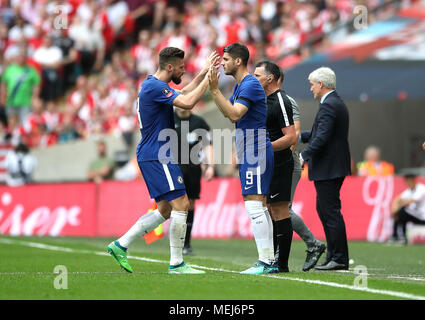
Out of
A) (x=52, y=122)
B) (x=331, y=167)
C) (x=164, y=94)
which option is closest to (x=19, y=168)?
(x=52, y=122)

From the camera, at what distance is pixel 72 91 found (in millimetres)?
26672

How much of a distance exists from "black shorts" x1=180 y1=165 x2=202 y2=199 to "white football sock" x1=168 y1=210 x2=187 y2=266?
4242 mm

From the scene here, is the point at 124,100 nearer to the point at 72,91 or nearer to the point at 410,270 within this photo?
the point at 72,91

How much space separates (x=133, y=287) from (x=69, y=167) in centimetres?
1684

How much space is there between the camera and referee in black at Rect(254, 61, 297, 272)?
936cm

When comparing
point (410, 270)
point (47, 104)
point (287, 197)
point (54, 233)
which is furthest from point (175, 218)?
point (47, 104)

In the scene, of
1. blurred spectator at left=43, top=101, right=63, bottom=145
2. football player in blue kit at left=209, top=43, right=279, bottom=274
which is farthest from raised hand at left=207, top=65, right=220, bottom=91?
blurred spectator at left=43, top=101, right=63, bottom=145

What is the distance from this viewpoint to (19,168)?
21.2 metres

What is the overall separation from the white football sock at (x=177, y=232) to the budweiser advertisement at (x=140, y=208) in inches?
345

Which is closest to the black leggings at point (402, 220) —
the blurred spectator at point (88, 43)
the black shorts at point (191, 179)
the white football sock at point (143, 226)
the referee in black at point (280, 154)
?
the black shorts at point (191, 179)

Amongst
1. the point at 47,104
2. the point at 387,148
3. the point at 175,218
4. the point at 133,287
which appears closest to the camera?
the point at 133,287

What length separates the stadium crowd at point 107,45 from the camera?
883 inches

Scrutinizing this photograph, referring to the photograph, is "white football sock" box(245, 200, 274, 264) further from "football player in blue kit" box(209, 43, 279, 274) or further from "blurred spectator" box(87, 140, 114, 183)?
"blurred spectator" box(87, 140, 114, 183)

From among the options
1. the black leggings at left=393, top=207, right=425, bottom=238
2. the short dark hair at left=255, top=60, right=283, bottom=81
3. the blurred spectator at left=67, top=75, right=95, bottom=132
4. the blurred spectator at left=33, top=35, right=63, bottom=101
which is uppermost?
the blurred spectator at left=33, top=35, right=63, bottom=101
